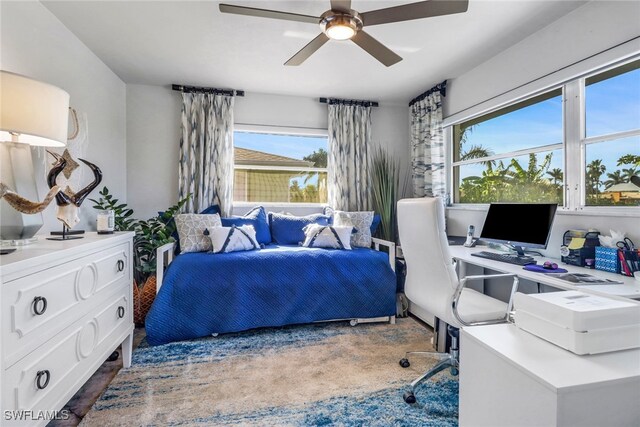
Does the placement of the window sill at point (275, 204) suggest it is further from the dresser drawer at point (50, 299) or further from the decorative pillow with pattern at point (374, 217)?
the dresser drawer at point (50, 299)

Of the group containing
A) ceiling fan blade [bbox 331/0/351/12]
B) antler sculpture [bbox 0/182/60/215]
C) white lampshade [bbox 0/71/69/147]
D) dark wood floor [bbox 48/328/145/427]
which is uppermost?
ceiling fan blade [bbox 331/0/351/12]

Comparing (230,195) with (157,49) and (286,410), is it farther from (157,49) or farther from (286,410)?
(286,410)

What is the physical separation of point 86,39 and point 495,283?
4.02 m

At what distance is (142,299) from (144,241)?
1.91ft

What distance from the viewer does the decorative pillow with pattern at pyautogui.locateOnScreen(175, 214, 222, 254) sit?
2.87 metres

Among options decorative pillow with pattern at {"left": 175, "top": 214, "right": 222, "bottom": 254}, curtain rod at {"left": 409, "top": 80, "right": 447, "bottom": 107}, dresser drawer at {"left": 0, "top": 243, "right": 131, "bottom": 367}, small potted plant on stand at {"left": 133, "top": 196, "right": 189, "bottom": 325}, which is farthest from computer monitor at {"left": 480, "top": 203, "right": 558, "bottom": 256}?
small potted plant on stand at {"left": 133, "top": 196, "right": 189, "bottom": 325}

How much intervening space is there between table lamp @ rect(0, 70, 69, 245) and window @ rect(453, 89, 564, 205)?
10.3ft

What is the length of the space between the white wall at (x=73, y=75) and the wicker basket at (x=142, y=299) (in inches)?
28.5

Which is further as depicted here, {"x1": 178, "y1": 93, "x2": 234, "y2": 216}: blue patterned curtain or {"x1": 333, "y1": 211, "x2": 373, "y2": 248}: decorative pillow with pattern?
{"x1": 178, "y1": 93, "x2": 234, "y2": 216}: blue patterned curtain

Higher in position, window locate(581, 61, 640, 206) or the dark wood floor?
window locate(581, 61, 640, 206)

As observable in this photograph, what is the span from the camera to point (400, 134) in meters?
4.24

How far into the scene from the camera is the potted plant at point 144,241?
9.25 feet

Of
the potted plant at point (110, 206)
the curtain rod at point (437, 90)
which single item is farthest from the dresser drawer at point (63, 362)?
the curtain rod at point (437, 90)

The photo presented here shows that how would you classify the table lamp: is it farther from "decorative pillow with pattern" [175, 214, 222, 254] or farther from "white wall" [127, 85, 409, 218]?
"white wall" [127, 85, 409, 218]
